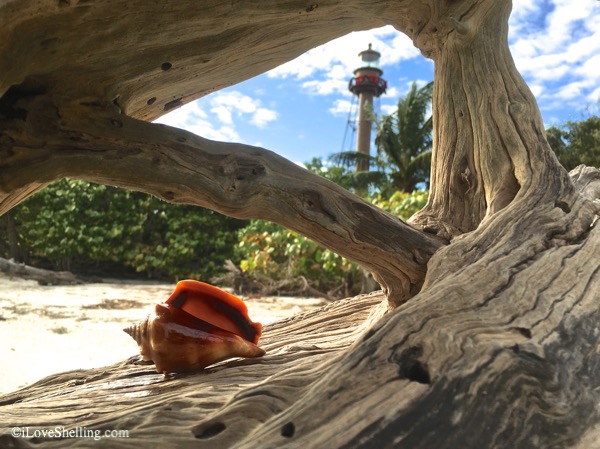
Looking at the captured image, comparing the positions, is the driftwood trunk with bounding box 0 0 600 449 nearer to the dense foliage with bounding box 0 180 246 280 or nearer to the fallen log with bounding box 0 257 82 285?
the fallen log with bounding box 0 257 82 285

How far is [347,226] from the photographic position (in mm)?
1700

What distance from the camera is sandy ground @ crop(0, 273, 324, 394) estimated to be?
3.28 meters

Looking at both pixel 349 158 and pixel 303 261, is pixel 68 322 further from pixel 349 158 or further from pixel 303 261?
pixel 349 158

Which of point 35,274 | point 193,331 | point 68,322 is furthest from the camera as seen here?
point 35,274

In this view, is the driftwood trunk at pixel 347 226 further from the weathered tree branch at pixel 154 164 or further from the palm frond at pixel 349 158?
the palm frond at pixel 349 158

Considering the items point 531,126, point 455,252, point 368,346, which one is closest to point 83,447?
point 368,346

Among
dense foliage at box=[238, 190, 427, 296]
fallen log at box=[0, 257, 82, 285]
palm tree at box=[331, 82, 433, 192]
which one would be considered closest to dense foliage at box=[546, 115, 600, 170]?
palm tree at box=[331, 82, 433, 192]

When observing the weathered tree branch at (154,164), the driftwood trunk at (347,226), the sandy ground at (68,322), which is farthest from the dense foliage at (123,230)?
the weathered tree branch at (154,164)

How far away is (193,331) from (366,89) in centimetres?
1887

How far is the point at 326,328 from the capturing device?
2.10 m

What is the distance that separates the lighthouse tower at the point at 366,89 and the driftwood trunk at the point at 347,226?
53.2 ft

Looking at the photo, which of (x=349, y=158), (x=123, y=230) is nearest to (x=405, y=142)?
(x=349, y=158)

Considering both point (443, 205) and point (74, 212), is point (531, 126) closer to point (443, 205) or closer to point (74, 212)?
point (443, 205)

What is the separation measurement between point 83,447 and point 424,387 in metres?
0.79
